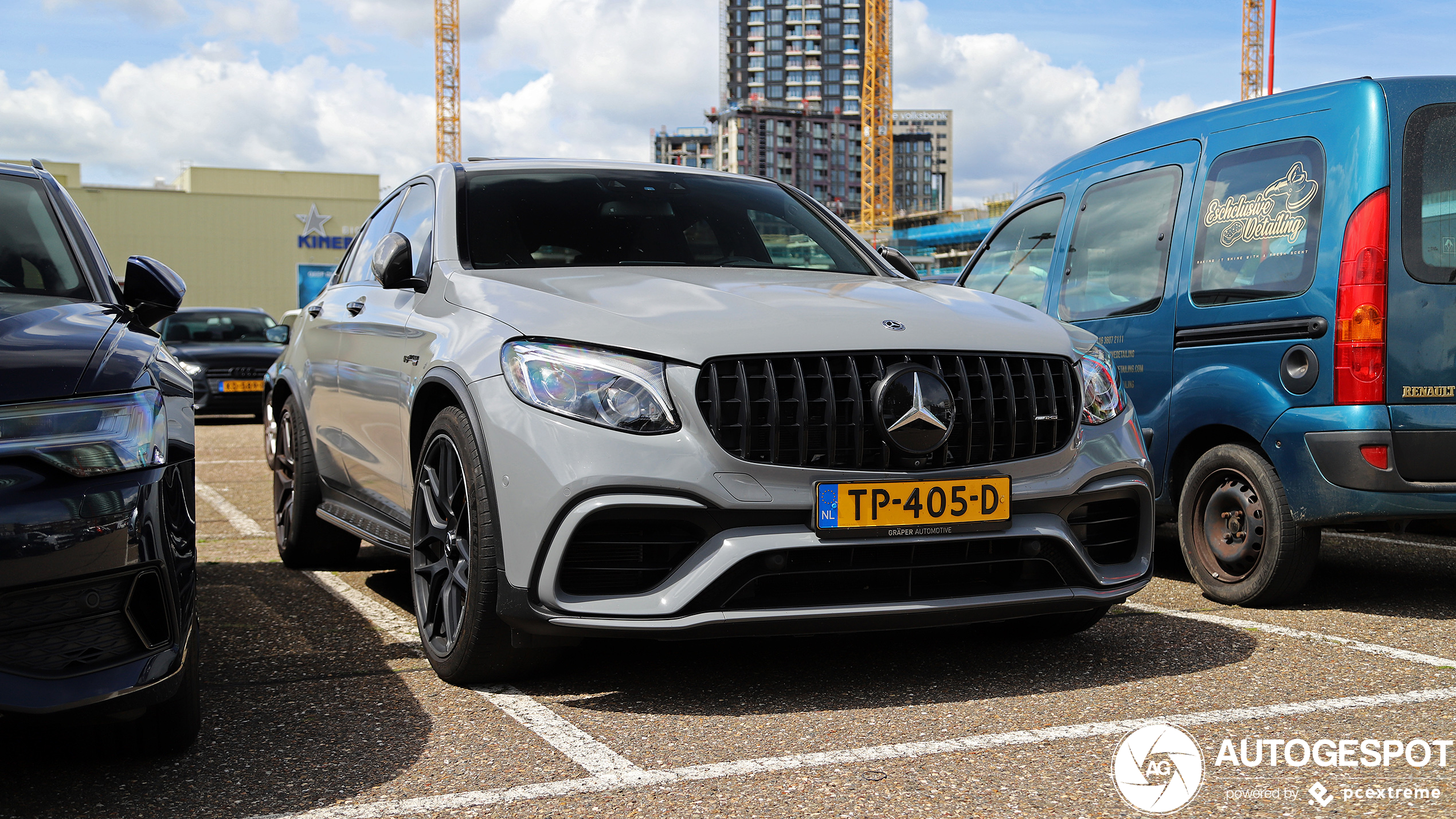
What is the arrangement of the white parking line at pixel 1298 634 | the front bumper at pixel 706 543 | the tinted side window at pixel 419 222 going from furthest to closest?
1. the tinted side window at pixel 419 222
2. the white parking line at pixel 1298 634
3. the front bumper at pixel 706 543

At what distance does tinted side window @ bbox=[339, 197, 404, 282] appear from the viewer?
554cm

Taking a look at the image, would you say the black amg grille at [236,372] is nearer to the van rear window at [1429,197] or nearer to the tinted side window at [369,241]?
the tinted side window at [369,241]

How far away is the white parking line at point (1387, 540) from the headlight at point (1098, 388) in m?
3.32

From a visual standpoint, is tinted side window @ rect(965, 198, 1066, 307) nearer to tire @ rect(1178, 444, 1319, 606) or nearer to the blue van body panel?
the blue van body panel

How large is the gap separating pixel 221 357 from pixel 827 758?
15.5m

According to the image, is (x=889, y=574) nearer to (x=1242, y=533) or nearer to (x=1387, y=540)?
(x=1242, y=533)

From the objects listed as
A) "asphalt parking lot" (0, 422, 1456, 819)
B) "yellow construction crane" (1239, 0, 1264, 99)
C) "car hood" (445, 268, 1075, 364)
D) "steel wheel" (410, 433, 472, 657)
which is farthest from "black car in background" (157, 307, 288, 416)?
"yellow construction crane" (1239, 0, 1264, 99)

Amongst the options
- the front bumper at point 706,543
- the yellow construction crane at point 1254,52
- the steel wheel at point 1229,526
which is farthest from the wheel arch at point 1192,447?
the yellow construction crane at point 1254,52

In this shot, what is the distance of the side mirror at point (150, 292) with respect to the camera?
3.75 meters

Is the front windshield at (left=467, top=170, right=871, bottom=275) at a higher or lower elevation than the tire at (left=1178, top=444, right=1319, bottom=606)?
higher

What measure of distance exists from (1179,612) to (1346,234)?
1.46 meters

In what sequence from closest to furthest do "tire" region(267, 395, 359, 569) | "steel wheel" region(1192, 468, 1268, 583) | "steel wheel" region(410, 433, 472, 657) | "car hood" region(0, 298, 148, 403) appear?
"car hood" region(0, 298, 148, 403) < "steel wheel" region(410, 433, 472, 657) < "steel wheel" region(1192, 468, 1268, 583) < "tire" region(267, 395, 359, 569)

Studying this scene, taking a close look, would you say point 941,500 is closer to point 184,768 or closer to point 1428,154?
point 184,768

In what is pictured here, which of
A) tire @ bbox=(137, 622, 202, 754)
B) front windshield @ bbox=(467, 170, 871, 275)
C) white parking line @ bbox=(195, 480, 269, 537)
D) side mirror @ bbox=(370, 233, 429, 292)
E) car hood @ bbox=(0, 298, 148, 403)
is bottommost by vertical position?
white parking line @ bbox=(195, 480, 269, 537)
